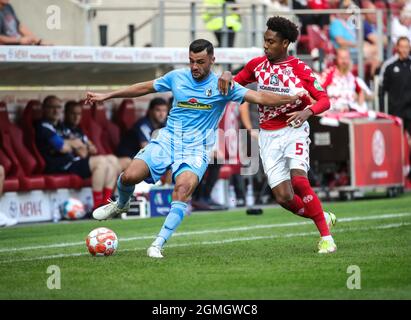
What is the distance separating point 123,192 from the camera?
1148cm

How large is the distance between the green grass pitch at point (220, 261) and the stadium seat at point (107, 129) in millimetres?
3042

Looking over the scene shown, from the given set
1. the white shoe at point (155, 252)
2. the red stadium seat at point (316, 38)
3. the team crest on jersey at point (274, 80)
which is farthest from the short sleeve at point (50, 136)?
the red stadium seat at point (316, 38)

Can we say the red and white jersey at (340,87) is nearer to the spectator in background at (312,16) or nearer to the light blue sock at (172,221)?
the spectator in background at (312,16)

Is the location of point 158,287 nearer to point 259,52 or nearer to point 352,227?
point 352,227

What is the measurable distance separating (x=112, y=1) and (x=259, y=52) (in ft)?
19.2

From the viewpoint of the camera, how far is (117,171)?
712 inches

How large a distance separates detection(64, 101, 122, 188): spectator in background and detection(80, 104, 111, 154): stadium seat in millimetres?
589

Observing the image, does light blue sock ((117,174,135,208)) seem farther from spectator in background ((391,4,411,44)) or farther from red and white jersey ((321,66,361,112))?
spectator in background ((391,4,411,44))

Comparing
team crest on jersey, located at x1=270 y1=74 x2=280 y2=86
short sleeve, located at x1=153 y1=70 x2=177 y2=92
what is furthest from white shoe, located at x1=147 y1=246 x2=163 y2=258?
team crest on jersey, located at x1=270 y1=74 x2=280 y2=86

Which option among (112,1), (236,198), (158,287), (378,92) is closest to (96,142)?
(236,198)

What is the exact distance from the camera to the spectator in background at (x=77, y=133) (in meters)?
18.0

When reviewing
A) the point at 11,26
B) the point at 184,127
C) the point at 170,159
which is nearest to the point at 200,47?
the point at 184,127

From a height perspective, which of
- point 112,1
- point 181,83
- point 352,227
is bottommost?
point 352,227

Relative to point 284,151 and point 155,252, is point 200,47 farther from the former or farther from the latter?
point 155,252
